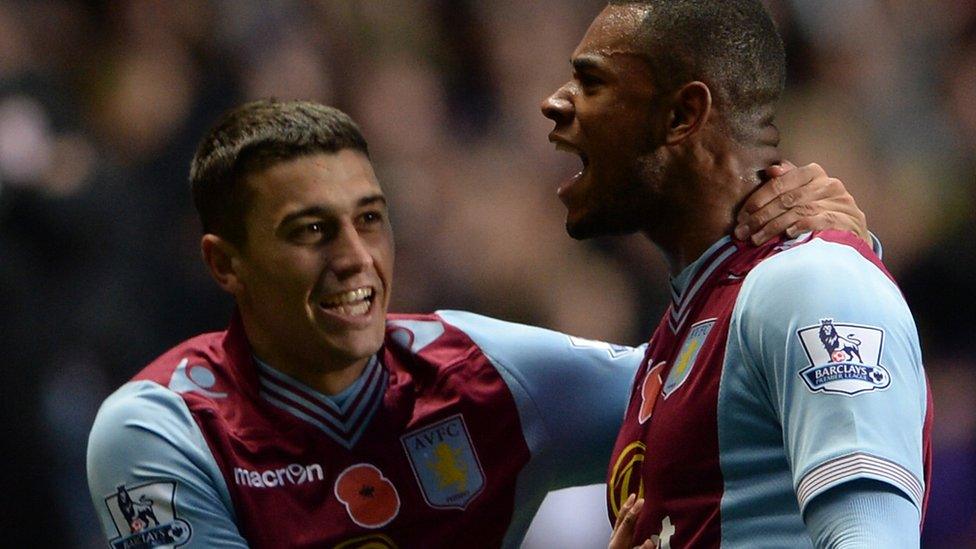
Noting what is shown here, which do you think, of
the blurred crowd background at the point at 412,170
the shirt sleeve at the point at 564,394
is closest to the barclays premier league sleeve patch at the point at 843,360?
the shirt sleeve at the point at 564,394

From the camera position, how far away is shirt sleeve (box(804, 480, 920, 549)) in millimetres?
2141

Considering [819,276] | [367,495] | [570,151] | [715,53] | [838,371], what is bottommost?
[367,495]

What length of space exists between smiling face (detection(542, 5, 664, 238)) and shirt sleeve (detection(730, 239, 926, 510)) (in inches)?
20.5

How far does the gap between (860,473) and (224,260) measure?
172 centimetres

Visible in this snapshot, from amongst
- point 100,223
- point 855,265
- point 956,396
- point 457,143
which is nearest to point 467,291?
point 457,143

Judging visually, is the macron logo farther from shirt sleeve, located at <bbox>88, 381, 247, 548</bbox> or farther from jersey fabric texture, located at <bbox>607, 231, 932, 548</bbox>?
jersey fabric texture, located at <bbox>607, 231, 932, 548</bbox>

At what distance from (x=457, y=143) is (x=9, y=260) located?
1986mm

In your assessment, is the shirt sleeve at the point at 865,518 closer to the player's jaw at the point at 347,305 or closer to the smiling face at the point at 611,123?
the smiling face at the point at 611,123

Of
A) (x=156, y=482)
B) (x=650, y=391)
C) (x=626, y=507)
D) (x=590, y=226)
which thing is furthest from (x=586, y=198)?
(x=156, y=482)

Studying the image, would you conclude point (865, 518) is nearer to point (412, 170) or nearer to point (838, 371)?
point (838, 371)

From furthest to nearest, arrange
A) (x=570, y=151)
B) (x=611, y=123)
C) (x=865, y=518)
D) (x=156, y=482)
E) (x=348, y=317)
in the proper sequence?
(x=348, y=317) < (x=156, y=482) < (x=570, y=151) < (x=611, y=123) < (x=865, y=518)

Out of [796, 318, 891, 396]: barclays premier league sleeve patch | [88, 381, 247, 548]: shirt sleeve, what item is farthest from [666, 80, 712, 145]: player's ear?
[88, 381, 247, 548]: shirt sleeve

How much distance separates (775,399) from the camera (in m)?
2.36

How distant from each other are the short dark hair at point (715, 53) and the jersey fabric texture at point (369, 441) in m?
0.92
